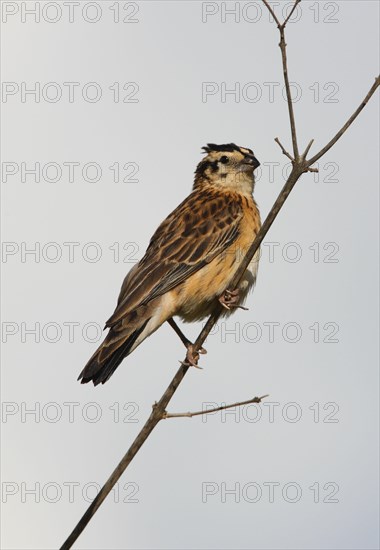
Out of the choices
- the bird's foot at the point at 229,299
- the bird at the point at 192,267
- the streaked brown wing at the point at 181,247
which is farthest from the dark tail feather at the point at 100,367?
the bird's foot at the point at 229,299

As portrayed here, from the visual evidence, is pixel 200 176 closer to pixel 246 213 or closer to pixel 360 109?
pixel 246 213

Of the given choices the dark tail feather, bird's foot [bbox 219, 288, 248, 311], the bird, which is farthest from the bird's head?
the dark tail feather

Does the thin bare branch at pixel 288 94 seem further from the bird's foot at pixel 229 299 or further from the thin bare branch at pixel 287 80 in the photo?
the bird's foot at pixel 229 299

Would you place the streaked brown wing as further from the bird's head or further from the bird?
the bird's head

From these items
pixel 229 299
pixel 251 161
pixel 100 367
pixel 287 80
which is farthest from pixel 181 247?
pixel 287 80

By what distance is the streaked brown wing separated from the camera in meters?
8.35

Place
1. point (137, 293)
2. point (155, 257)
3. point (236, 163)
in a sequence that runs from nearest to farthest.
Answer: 1. point (137, 293)
2. point (155, 257)
3. point (236, 163)

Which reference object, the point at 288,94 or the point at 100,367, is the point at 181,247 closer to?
the point at 100,367

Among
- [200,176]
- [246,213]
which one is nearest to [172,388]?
[246,213]

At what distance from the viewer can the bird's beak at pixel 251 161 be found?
31.1 ft

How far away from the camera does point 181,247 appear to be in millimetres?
8820

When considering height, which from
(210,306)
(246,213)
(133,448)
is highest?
(246,213)

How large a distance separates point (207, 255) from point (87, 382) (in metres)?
1.83

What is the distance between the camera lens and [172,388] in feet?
19.1
